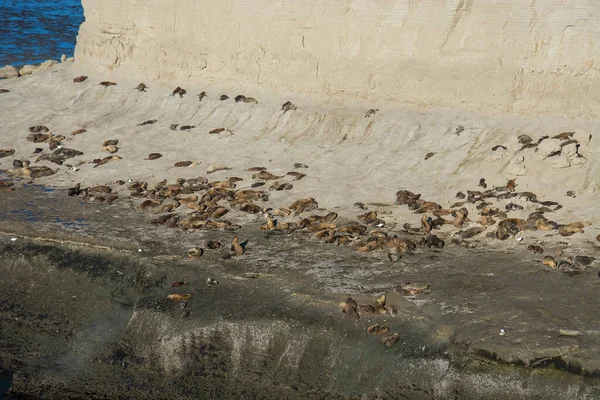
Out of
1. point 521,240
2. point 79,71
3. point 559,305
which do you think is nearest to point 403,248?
point 521,240

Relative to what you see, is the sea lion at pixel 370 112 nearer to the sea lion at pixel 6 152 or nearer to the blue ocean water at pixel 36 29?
the sea lion at pixel 6 152

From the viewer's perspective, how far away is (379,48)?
10938mm

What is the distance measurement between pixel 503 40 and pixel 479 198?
2.07 m

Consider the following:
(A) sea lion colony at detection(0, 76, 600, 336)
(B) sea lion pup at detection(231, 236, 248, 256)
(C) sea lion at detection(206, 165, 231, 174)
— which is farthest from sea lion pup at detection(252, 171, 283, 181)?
(B) sea lion pup at detection(231, 236, 248, 256)

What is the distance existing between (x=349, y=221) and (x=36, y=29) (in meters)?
16.7

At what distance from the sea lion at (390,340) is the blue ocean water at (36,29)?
44.9 ft

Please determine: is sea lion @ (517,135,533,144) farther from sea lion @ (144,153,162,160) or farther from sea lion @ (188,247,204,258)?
sea lion @ (144,153,162,160)

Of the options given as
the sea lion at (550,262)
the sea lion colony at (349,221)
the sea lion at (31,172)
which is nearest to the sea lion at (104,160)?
the sea lion at (31,172)

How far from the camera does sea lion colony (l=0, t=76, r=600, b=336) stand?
817 centimetres

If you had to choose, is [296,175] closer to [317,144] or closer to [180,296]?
[317,144]

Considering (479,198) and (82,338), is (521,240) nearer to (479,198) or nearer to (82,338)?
(479,198)

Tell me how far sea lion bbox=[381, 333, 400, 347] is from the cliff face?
412cm

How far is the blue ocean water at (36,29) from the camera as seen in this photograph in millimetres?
19406

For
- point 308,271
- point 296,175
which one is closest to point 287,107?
point 296,175
